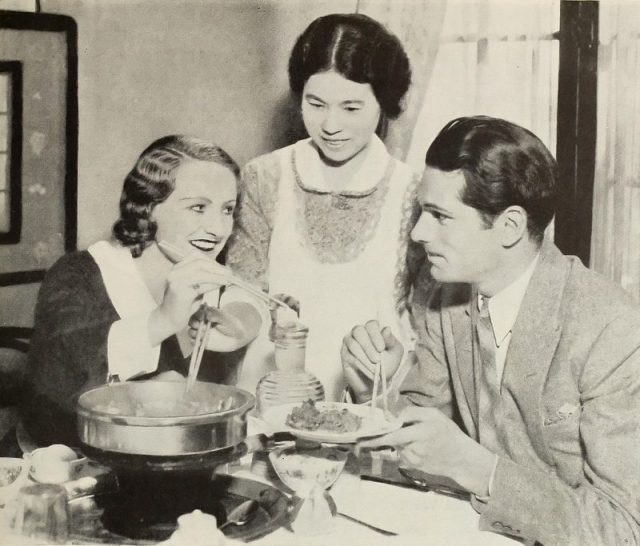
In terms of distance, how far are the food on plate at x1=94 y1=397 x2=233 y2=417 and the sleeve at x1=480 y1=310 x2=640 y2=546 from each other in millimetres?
567

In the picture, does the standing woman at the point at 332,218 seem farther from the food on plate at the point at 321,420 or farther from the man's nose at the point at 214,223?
the food on plate at the point at 321,420

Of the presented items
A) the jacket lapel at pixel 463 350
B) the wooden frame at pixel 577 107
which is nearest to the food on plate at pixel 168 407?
the jacket lapel at pixel 463 350

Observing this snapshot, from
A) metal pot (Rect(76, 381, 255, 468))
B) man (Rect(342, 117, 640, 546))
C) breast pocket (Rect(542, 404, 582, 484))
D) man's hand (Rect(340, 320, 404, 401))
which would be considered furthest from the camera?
man's hand (Rect(340, 320, 404, 401))

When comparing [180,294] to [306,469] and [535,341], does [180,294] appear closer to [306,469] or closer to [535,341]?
[306,469]

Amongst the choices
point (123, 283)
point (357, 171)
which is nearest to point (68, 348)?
point (123, 283)

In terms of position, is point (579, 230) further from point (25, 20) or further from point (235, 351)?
point (25, 20)

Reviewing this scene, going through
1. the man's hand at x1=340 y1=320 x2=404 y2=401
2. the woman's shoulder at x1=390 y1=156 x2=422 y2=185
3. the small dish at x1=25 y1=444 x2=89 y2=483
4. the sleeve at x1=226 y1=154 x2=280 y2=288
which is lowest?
the small dish at x1=25 y1=444 x2=89 y2=483

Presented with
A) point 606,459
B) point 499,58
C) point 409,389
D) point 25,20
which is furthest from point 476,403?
point 25,20

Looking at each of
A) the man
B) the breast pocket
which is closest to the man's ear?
the man

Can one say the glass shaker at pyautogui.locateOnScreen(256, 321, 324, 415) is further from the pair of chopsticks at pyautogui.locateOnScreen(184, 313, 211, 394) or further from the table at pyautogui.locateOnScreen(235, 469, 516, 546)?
the table at pyautogui.locateOnScreen(235, 469, 516, 546)

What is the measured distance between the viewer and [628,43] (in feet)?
5.71

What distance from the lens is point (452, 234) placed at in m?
1.66

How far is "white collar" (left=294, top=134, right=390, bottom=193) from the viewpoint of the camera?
5.94 feet

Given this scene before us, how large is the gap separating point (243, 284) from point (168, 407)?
343 millimetres
